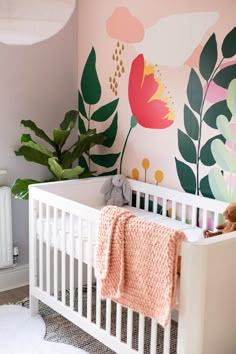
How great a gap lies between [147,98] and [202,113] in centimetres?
46

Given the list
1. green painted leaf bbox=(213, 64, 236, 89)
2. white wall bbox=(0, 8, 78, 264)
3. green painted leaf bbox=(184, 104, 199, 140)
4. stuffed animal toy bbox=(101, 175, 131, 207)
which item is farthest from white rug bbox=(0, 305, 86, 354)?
green painted leaf bbox=(213, 64, 236, 89)

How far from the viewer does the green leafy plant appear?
303cm

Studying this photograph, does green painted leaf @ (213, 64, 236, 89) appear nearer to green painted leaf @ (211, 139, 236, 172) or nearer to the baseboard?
green painted leaf @ (211, 139, 236, 172)

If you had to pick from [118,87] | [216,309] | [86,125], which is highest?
[118,87]

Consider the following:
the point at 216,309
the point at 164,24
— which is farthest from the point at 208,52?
the point at 216,309

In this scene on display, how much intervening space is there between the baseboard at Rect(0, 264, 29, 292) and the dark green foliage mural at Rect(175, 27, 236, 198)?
1349mm

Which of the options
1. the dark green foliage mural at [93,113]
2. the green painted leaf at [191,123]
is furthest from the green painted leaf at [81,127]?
the green painted leaf at [191,123]

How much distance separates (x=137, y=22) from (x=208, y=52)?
63 cm

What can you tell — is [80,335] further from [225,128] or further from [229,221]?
[225,128]

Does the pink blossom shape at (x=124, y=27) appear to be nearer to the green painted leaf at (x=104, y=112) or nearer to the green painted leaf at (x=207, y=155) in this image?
the green painted leaf at (x=104, y=112)

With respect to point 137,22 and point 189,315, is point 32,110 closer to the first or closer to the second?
point 137,22

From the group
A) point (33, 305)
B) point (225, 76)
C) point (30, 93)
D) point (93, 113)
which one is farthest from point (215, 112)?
point (33, 305)

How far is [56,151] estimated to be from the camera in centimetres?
322

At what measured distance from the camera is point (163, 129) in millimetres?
2896
